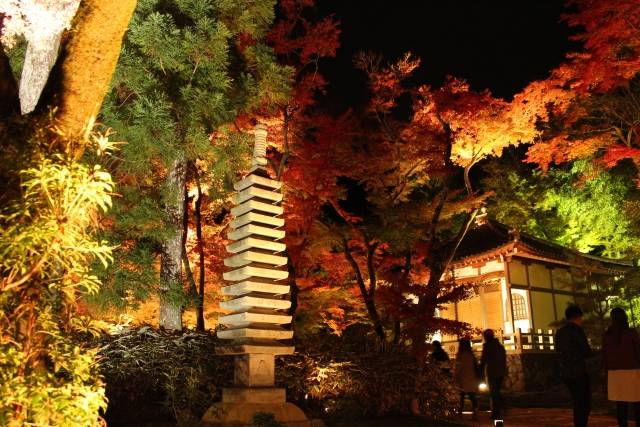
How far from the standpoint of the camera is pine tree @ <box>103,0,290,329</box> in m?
10.7

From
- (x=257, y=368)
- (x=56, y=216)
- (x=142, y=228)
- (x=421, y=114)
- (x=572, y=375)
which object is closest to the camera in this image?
(x=56, y=216)

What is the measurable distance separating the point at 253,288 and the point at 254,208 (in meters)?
1.26

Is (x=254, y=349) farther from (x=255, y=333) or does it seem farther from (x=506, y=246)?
(x=506, y=246)

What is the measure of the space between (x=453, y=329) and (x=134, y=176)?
777cm

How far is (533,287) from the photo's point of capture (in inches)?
899

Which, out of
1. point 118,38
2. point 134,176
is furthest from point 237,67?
point 118,38

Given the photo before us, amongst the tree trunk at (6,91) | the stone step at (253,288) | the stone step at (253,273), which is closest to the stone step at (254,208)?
the stone step at (253,273)

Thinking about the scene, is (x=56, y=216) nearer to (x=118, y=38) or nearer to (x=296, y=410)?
(x=118, y=38)

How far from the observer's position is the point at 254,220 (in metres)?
8.62

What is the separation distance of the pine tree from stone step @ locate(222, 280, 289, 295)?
10.4 feet

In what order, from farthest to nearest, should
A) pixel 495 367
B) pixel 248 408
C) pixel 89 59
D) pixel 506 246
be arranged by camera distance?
pixel 506 246 → pixel 495 367 → pixel 248 408 → pixel 89 59

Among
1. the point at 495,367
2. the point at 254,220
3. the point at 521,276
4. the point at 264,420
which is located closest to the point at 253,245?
the point at 254,220

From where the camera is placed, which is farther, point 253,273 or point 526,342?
point 526,342

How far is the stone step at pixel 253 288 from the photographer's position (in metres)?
8.30
